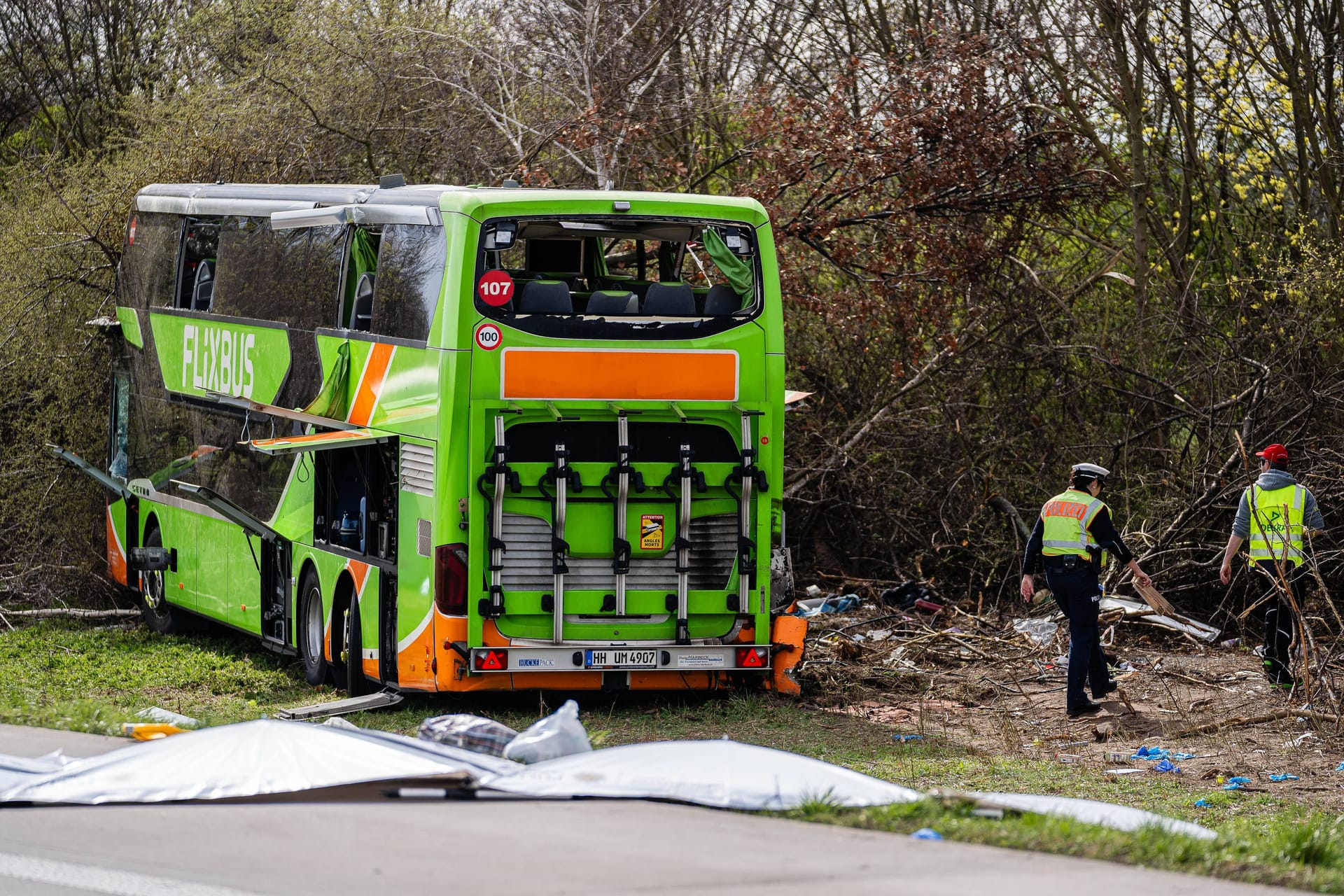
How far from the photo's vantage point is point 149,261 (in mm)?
17797

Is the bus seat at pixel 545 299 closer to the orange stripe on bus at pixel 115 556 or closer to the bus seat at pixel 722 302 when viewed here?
the bus seat at pixel 722 302

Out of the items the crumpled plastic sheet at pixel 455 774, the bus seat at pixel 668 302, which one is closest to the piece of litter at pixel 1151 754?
the crumpled plastic sheet at pixel 455 774

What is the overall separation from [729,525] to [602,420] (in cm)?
119

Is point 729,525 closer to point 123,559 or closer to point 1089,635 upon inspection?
point 1089,635

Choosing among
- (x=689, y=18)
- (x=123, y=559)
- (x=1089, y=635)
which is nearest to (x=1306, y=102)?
(x=689, y=18)

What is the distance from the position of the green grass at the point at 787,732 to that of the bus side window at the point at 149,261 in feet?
11.2

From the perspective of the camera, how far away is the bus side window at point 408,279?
12.3 meters

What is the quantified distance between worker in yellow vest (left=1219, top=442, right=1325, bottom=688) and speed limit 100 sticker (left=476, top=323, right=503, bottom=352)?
5.61 m

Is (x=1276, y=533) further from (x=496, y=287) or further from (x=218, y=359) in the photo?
(x=218, y=359)

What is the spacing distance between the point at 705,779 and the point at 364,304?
7.33 m

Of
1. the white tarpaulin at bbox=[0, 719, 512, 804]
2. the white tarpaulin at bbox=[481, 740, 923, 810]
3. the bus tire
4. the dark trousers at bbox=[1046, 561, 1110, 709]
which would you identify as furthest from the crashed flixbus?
the white tarpaulin at bbox=[481, 740, 923, 810]

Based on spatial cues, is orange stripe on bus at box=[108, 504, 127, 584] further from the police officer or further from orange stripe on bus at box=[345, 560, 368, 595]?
the police officer

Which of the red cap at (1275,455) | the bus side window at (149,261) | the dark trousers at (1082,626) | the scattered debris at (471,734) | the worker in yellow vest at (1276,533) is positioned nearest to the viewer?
the scattered debris at (471,734)

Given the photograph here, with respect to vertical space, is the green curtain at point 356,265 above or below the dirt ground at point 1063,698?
above
